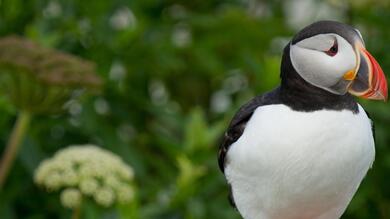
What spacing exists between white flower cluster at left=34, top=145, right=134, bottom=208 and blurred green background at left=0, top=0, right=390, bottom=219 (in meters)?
0.18

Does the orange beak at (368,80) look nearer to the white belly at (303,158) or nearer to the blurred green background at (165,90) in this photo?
the white belly at (303,158)

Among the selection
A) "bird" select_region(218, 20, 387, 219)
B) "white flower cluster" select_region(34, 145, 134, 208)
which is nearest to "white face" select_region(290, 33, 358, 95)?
"bird" select_region(218, 20, 387, 219)

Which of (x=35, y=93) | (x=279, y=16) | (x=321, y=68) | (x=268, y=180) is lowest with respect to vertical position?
(x=279, y=16)

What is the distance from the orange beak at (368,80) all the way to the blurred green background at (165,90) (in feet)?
4.04

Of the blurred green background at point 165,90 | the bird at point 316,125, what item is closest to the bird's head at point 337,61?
the bird at point 316,125

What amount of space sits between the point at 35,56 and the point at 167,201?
0.74 m

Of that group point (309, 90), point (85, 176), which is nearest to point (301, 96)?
Result: point (309, 90)

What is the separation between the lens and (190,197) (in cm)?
304

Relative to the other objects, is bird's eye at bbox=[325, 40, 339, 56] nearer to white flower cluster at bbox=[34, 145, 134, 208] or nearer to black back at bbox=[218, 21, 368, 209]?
black back at bbox=[218, 21, 368, 209]

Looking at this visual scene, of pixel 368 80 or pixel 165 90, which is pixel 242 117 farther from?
pixel 165 90

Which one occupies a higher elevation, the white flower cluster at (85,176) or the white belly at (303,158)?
the white belly at (303,158)

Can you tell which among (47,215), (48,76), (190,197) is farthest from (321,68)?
(47,215)

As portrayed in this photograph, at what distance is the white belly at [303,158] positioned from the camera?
1.64 m

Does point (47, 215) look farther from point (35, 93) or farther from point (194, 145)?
point (35, 93)
